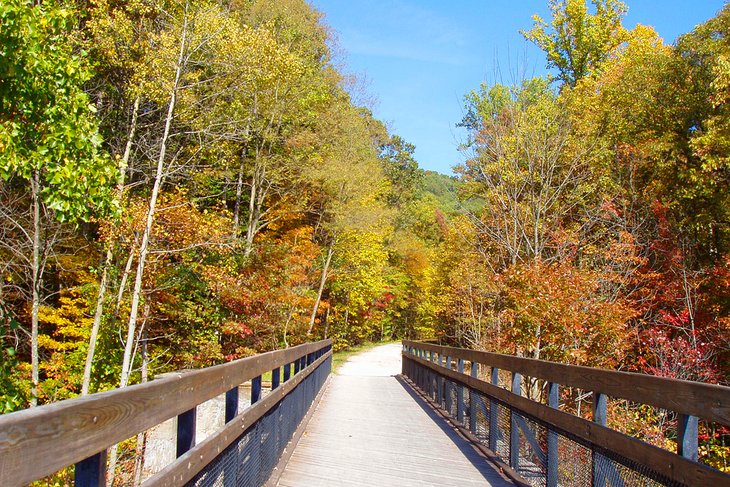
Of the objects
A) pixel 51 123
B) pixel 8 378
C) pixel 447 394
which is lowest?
pixel 447 394

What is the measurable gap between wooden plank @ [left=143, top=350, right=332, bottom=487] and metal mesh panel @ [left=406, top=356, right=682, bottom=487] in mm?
2174

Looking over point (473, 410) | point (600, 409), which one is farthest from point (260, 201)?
point (600, 409)

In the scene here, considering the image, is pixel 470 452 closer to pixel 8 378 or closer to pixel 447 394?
pixel 447 394

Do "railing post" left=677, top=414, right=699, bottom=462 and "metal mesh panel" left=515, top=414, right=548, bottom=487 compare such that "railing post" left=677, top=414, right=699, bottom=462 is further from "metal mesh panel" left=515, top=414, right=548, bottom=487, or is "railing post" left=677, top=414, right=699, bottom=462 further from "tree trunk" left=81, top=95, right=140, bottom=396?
"tree trunk" left=81, top=95, right=140, bottom=396

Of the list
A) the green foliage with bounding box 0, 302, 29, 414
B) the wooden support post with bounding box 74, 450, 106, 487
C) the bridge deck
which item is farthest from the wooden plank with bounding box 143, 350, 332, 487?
the green foliage with bounding box 0, 302, 29, 414

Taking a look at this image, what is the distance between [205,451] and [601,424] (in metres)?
2.44

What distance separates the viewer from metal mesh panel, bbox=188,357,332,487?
3383 millimetres

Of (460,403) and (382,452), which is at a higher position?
(460,403)

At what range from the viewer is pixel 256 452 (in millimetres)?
4574

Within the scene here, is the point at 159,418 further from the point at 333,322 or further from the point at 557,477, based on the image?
the point at 333,322

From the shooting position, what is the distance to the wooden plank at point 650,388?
2590 millimetres

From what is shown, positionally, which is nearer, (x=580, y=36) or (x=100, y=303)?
(x=100, y=303)

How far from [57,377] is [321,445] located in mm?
11613

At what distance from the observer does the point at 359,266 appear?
115ft
